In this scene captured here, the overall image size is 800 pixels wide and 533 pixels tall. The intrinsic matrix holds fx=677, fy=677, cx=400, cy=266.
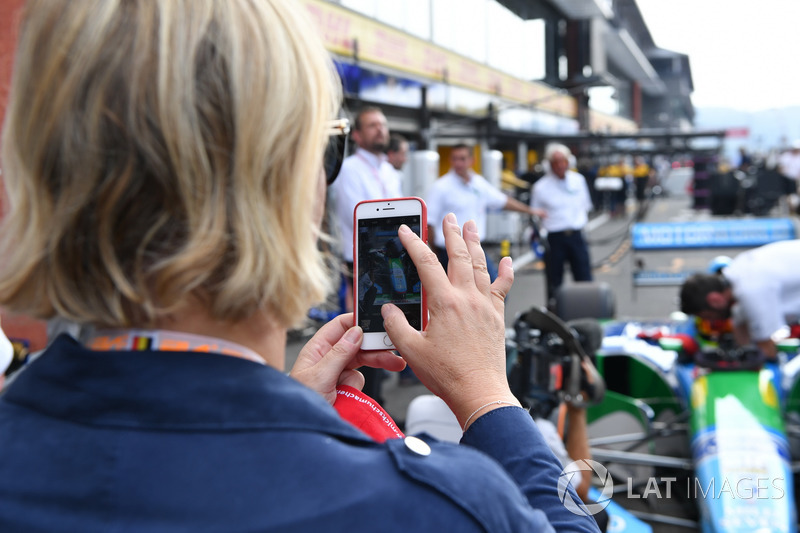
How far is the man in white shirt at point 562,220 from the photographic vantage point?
7098 mm

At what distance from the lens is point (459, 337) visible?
0.79 metres

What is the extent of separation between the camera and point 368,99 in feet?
34.1

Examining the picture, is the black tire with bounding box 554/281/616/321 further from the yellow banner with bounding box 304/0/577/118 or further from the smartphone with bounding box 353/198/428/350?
the smartphone with bounding box 353/198/428/350

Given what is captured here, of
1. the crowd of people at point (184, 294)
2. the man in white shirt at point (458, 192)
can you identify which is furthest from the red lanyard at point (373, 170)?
the crowd of people at point (184, 294)

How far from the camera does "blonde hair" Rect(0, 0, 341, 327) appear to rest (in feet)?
1.94

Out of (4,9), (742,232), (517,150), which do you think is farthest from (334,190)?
(517,150)

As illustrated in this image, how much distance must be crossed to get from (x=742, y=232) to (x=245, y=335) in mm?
7022

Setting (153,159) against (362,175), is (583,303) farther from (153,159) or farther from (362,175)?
(153,159)

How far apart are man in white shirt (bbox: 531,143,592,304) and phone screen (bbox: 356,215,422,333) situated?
6152 millimetres

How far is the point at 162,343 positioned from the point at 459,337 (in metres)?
0.33

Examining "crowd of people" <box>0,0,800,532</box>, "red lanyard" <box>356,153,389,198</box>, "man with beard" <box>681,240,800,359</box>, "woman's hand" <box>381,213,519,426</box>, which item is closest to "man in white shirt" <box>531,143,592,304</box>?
"red lanyard" <box>356,153,389,198</box>

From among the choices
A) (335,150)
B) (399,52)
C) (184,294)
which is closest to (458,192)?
(335,150)

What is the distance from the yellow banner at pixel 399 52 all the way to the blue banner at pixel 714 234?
3.88 meters

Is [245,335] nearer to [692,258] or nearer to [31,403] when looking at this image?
[31,403]
